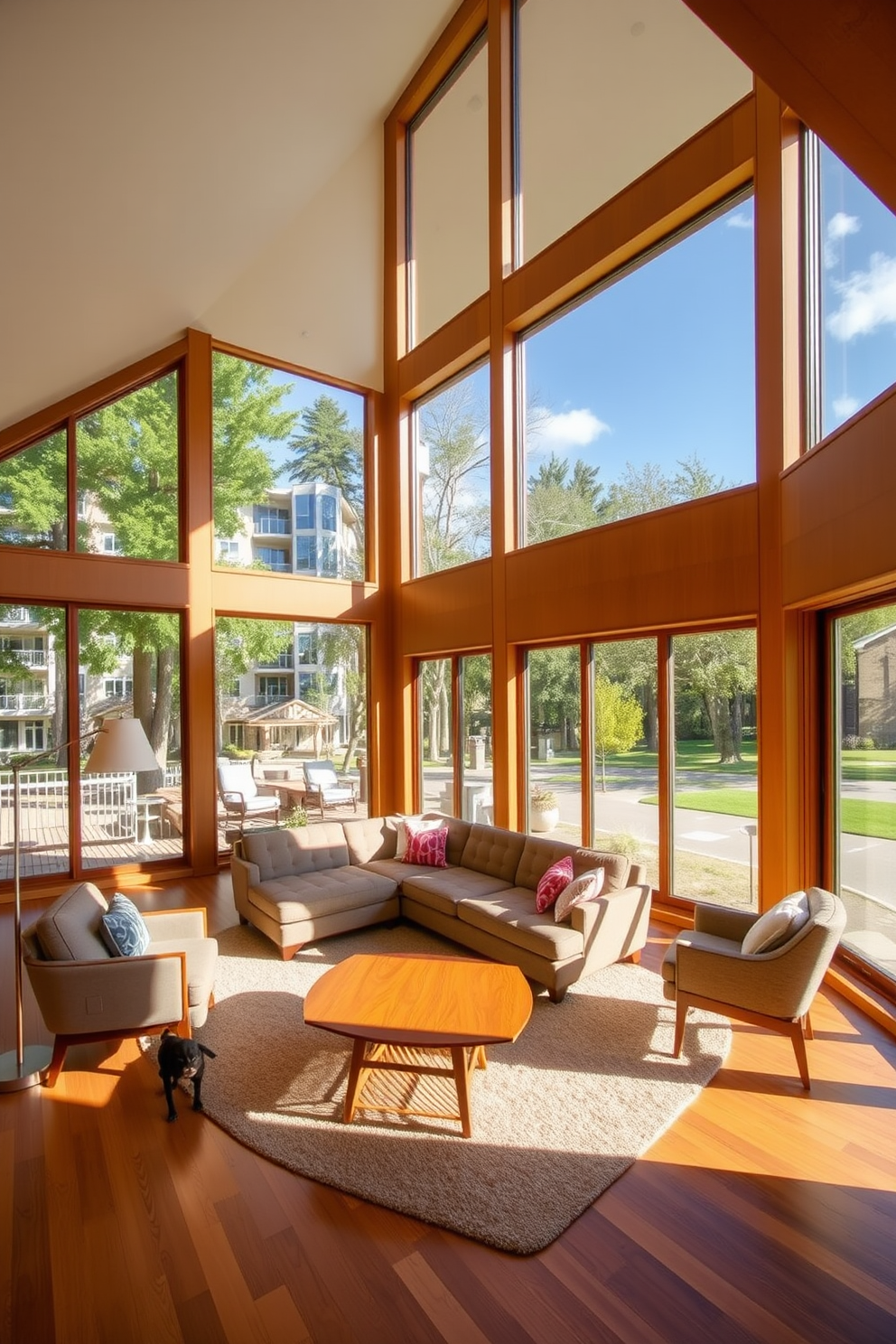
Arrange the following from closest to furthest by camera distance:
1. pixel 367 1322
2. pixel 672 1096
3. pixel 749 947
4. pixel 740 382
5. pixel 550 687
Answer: pixel 367 1322, pixel 672 1096, pixel 749 947, pixel 740 382, pixel 550 687

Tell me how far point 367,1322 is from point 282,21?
7663 millimetres

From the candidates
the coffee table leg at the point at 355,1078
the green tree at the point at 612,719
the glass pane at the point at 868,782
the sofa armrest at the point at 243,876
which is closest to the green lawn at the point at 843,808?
the glass pane at the point at 868,782

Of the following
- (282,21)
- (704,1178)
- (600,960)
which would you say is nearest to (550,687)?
(600,960)

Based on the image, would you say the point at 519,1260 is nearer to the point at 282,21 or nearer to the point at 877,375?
the point at 877,375

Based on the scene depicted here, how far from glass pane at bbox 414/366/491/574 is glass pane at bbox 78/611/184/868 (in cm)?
317

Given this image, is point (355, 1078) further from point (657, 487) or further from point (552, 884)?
point (657, 487)

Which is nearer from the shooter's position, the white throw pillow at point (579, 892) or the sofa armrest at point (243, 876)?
the white throw pillow at point (579, 892)

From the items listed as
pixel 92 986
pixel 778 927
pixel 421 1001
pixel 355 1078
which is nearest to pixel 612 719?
pixel 778 927

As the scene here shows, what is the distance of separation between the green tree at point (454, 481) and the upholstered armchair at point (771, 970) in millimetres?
4824

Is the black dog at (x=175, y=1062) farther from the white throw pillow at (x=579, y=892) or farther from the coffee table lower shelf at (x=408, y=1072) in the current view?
the white throw pillow at (x=579, y=892)

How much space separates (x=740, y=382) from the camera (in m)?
5.11

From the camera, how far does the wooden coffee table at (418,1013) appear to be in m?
3.08

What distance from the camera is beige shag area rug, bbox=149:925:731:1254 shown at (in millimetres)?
2666

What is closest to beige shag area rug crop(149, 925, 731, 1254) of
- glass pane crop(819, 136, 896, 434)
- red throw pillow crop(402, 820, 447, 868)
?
red throw pillow crop(402, 820, 447, 868)
